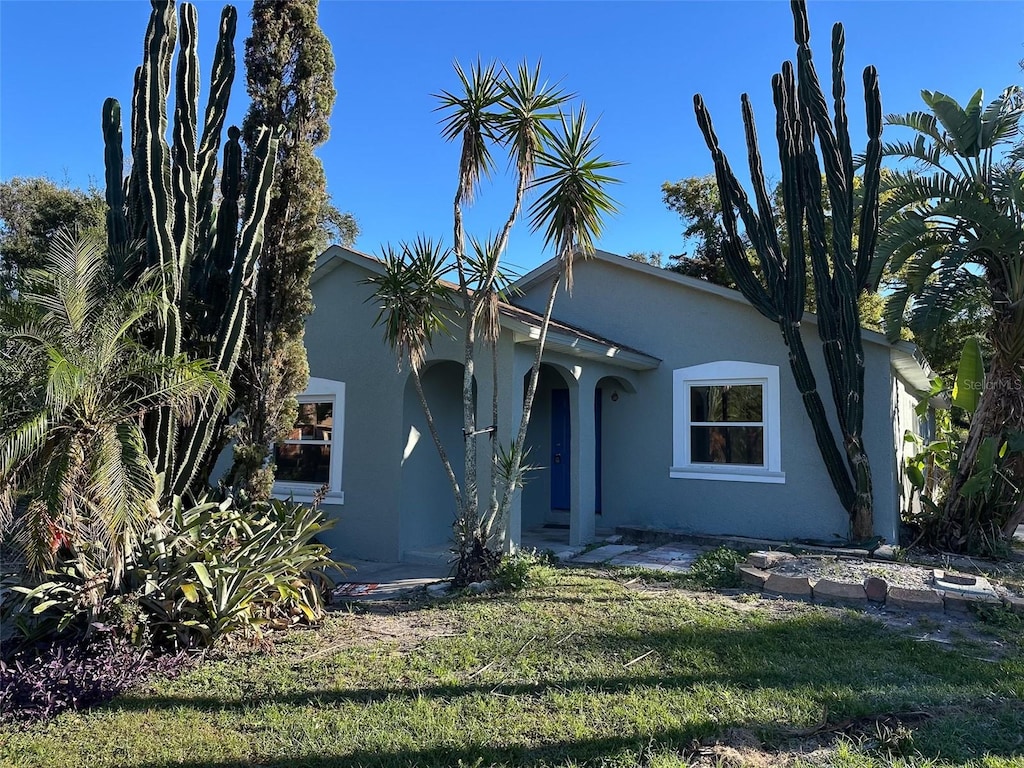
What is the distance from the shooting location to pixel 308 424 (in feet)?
35.9

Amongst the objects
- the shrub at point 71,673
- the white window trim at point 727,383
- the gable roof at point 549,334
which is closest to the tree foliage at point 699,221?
the white window trim at point 727,383

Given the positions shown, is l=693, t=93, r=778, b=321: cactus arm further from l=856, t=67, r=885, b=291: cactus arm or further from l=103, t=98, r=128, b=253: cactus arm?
l=103, t=98, r=128, b=253: cactus arm

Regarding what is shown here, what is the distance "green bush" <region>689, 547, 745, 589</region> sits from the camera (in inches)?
300

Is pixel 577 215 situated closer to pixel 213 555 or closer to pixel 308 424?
pixel 213 555

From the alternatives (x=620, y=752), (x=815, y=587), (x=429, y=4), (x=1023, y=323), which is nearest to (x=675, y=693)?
(x=620, y=752)

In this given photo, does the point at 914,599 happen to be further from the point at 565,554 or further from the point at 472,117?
the point at 472,117

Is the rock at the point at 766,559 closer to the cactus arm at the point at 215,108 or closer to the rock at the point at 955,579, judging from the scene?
the rock at the point at 955,579

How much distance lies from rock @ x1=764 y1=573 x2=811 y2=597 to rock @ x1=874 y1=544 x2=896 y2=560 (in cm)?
205

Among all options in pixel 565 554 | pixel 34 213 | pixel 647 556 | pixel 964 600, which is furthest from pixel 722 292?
pixel 34 213

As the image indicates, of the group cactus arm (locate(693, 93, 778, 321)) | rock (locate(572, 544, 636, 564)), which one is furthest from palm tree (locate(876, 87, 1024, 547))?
rock (locate(572, 544, 636, 564))

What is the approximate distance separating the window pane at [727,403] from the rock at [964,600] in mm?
4168

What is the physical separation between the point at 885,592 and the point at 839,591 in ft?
1.40

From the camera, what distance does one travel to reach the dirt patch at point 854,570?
7.19 meters

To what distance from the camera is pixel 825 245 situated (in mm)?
9602
